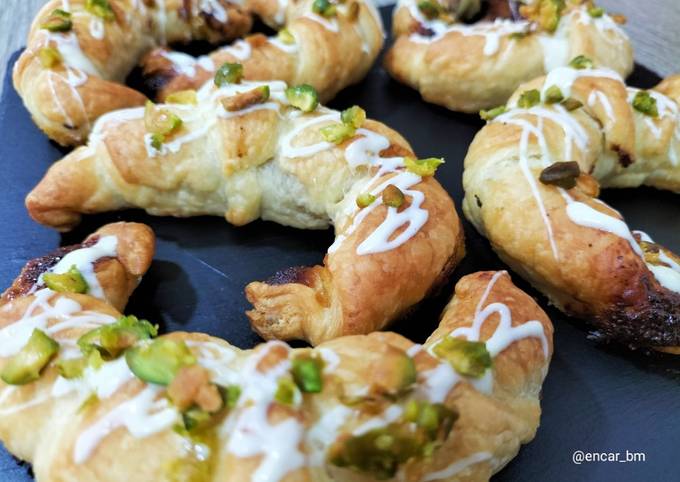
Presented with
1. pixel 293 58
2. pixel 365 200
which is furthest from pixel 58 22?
pixel 365 200

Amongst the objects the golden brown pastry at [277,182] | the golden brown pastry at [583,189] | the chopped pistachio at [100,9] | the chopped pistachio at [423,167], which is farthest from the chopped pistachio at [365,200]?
the chopped pistachio at [100,9]

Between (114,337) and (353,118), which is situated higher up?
(353,118)

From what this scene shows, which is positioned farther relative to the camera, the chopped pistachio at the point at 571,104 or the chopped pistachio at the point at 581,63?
the chopped pistachio at the point at 581,63

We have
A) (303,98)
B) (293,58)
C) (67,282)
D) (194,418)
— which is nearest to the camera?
(194,418)

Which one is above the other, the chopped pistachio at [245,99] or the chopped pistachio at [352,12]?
the chopped pistachio at [352,12]

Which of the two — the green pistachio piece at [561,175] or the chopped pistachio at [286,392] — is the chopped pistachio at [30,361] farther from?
A: the green pistachio piece at [561,175]

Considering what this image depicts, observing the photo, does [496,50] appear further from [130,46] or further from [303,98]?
[130,46]

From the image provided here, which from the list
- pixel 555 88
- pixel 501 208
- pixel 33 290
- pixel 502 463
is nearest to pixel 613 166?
pixel 555 88
